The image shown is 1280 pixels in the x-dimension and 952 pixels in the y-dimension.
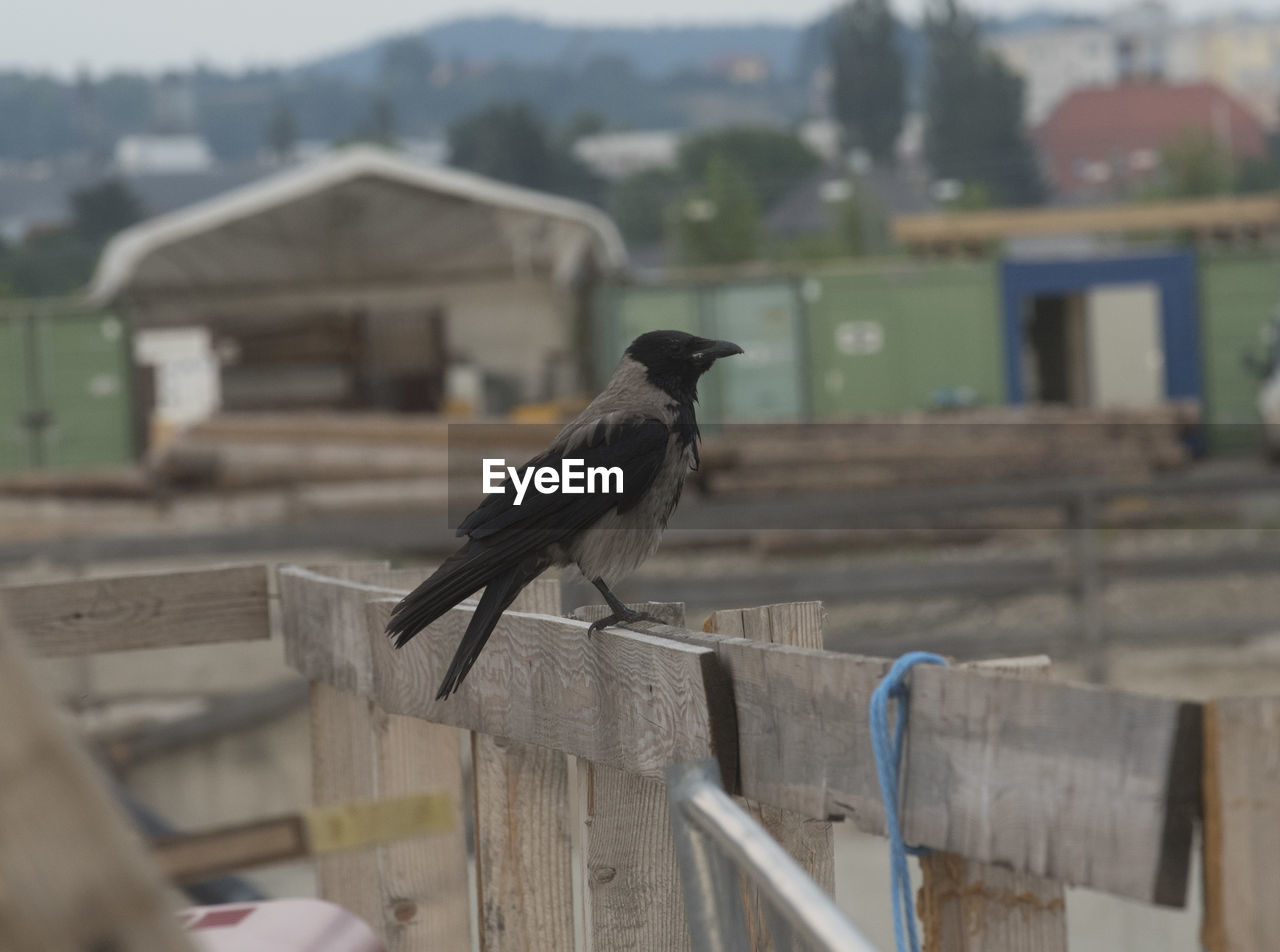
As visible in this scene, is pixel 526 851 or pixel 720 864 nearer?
pixel 720 864

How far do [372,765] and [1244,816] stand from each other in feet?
6.38

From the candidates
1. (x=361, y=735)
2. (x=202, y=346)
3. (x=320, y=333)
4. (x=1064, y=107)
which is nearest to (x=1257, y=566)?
(x=361, y=735)

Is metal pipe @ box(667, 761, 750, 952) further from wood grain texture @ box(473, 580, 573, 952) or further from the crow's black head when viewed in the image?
the crow's black head

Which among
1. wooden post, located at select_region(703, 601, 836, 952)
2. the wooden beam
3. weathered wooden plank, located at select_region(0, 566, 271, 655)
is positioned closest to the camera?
wooden post, located at select_region(703, 601, 836, 952)

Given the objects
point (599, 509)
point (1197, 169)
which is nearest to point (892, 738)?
point (599, 509)

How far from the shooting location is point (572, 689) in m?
2.22

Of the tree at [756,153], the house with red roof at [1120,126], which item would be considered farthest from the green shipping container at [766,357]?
the house with red roof at [1120,126]

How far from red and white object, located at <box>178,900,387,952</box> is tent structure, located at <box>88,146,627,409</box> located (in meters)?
20.5

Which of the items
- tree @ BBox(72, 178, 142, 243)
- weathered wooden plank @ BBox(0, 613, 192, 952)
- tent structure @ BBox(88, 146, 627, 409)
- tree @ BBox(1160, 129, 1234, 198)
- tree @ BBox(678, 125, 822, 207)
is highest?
tree @ BBox(678, 125, 822, 207)

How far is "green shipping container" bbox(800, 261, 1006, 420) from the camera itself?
22781 mm

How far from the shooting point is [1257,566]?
10797mm

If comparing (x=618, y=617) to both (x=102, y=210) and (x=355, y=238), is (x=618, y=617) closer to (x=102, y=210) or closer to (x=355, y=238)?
(x=355, y=238)

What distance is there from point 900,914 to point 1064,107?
200m

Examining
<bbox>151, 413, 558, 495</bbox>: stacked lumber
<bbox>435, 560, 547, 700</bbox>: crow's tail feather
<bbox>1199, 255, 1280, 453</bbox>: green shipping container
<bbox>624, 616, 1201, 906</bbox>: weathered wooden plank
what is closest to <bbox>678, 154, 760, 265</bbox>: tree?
<bbox>1199, 255, 1280, 453</bbox>: green shipping container
